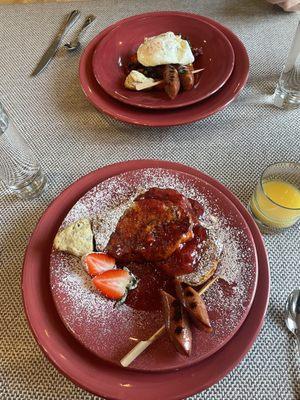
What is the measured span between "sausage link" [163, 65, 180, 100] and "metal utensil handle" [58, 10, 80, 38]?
0.59 metres

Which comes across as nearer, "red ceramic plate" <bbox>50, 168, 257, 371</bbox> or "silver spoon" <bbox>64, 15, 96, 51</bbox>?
"red ceramic plate" <bbox>50, 168, 257, 371</bbox>

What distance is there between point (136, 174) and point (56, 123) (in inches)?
17.3

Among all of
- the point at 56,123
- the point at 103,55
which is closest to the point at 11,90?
the point at 56,123

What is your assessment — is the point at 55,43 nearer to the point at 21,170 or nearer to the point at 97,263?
the point at 21,170

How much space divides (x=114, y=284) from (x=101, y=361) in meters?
0.15

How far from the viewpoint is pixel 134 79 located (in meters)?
1.19

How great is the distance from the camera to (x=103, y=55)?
129 cm

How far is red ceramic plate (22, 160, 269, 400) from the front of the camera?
71cm

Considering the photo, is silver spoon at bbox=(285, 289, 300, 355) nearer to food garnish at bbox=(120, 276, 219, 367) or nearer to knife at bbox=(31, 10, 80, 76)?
food garnish at bbox=(120, 276, 219, 367)

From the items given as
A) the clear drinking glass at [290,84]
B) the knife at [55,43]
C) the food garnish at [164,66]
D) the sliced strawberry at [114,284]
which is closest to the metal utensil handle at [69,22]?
the knife at [55,43]

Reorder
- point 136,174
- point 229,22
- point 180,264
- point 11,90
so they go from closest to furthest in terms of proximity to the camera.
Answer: point 180,264 < point 136,174 < point 11,90 < point 229,22

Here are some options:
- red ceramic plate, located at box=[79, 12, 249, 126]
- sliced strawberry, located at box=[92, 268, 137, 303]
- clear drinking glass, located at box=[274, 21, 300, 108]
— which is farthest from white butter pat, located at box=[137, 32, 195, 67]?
sliced strawberry, located at box=[92, 268, 137, 303]

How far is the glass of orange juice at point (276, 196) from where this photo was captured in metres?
0.93

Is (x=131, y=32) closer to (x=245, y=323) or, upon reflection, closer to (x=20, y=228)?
(x=20, y=228)
